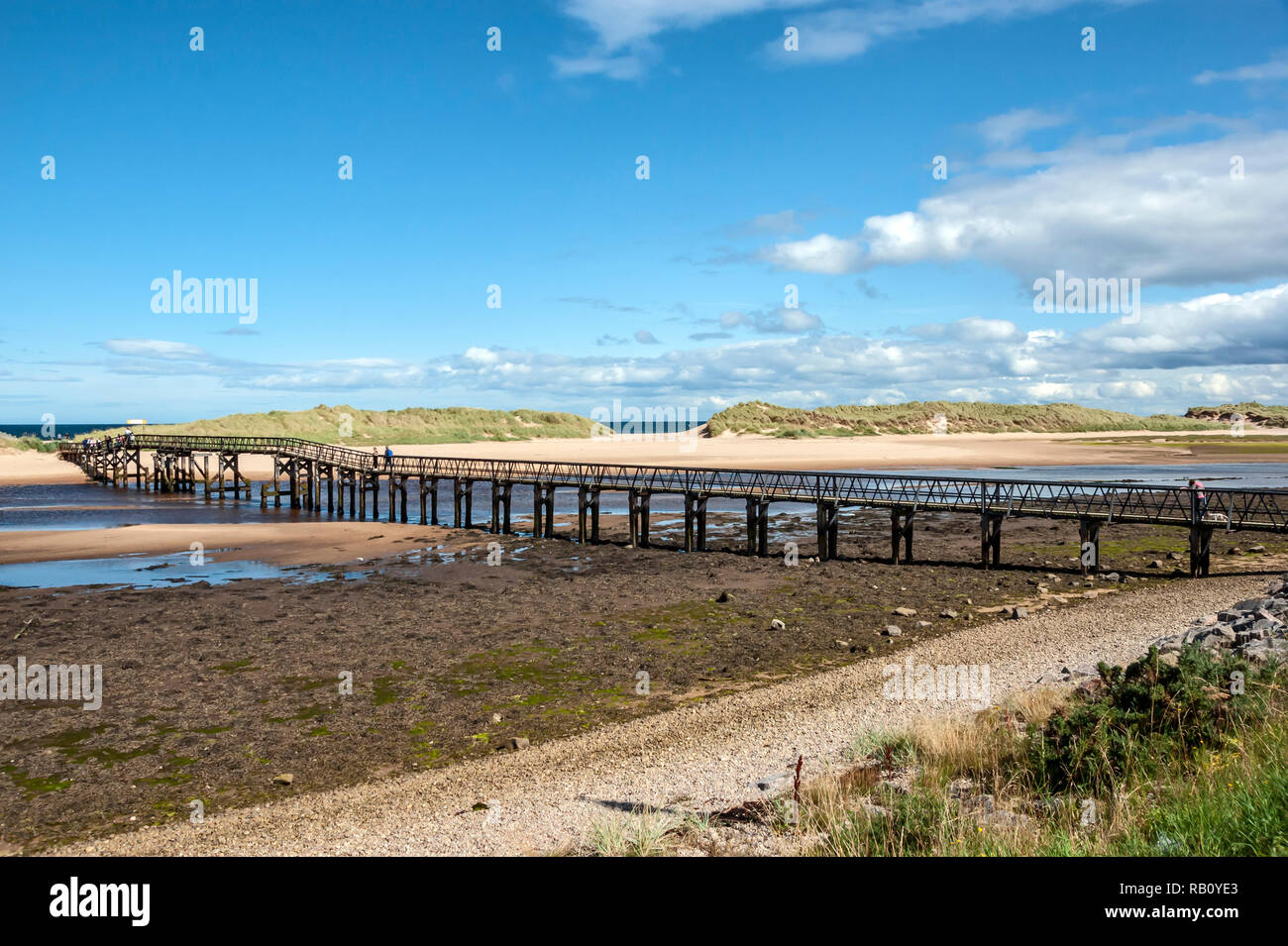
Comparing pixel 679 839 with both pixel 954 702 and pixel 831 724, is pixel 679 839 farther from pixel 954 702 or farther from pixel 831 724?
pixel 954 702

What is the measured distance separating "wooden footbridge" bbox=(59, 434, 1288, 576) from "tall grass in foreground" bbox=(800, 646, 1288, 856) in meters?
18.1

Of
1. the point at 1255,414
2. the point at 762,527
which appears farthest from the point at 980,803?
the point at 1255,414

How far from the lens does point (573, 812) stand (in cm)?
1063

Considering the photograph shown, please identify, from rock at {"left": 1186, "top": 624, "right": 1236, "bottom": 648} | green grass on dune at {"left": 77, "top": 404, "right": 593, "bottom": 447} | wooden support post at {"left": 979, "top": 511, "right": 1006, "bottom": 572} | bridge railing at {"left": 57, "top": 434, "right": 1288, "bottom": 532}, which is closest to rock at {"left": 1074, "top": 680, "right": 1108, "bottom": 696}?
rock at {"left": 1186, "top": 624, "right": 1236, "bottom": 648}

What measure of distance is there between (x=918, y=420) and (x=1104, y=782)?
6653 inches

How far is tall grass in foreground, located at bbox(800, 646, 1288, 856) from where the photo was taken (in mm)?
6812

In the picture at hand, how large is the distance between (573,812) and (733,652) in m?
9.84

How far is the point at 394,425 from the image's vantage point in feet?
463

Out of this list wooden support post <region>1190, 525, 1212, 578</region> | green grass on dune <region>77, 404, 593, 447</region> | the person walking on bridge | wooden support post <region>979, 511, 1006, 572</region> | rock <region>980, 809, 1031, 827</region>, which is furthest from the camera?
green grass on dune <region>77, 404, 593, 447</region>

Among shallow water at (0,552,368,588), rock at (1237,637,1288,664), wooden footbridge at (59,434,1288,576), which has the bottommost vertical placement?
shallow water at (0,552,368,588)

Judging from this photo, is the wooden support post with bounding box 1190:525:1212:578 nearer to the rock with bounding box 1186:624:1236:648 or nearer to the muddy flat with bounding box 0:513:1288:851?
the muddy flat with bounding box 0:513:1288:851

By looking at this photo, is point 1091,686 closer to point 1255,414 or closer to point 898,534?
point 898,534
